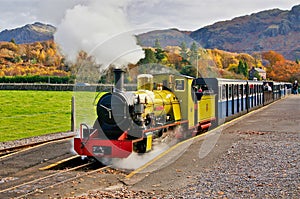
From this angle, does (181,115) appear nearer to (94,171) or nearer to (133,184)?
(94,171)

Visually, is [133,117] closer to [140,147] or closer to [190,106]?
[140,147]

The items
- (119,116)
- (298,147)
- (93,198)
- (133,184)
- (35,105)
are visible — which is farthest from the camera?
(35,105)

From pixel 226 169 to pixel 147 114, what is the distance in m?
3.07

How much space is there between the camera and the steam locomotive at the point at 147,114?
962cm

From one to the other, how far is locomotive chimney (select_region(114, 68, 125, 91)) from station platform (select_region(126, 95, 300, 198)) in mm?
2189

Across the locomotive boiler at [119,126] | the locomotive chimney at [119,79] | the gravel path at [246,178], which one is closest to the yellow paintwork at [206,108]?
the gravel path at [246,178]

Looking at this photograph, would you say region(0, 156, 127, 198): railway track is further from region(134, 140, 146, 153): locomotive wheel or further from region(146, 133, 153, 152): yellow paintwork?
region(146, 133, 153, 152): yellow paintwork

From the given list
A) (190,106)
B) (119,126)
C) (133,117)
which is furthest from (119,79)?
(190,106)

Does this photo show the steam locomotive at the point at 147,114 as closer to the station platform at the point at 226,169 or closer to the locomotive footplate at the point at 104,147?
the locomotive footplate at the point at 104,147

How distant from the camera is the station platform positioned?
22.9ft

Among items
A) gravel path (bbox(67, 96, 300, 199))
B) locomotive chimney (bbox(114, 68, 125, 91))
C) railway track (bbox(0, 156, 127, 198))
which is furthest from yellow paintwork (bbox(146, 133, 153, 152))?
locomotive chimney (bbox(114, 68, 125, 91))

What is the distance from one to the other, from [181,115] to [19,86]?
4860cm

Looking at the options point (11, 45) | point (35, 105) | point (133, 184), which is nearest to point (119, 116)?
point (133, 184)

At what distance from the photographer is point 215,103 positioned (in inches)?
709
